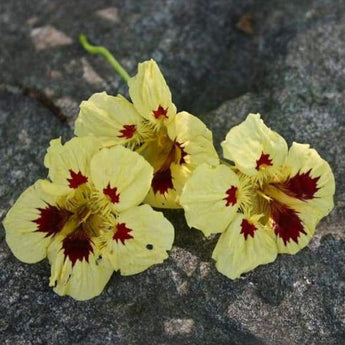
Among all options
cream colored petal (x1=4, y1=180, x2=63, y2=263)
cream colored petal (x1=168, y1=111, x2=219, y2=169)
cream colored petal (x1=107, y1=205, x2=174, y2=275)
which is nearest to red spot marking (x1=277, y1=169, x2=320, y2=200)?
cream colored petal (x1=168, y1=111, x2=219, y2=169)

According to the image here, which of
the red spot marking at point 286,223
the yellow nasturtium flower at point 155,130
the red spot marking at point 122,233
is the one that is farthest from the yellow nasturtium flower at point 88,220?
the red spot marking at point 286,223

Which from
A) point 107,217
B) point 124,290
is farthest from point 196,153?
point 124,290

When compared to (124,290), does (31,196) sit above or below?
above

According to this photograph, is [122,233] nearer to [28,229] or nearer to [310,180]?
[28,229]

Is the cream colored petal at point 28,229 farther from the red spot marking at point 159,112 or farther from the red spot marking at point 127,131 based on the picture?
the red spot marking at point 159,112

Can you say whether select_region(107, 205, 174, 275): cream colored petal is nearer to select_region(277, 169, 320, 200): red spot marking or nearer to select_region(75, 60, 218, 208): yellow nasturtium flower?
select_region(75, 60, 218, 208): yellow nasturtium flower

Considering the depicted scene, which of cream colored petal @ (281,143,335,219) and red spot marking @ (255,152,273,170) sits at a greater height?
red spot marking @ (255,152,273,170)

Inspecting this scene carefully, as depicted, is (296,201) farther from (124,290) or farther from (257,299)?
(124,290)
